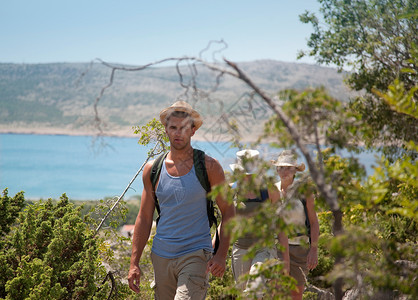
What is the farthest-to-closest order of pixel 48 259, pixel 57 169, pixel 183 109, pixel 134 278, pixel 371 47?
pixel 57 169 < pixel 371 47 < pixel 48 259 < pixel 134 278 < pixel 183 109

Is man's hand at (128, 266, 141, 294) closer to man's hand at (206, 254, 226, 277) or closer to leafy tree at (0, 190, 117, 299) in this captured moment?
leafy tree at (0, 190, 117, 299)

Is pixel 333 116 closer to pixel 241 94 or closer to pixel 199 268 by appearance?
pixel 241 94

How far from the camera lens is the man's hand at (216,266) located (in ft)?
10.8

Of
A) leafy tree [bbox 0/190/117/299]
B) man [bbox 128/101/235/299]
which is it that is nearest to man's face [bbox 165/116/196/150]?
man [bbox 128/101/235/299]

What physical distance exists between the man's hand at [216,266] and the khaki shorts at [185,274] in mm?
37

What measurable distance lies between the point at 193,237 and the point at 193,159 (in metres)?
0.58

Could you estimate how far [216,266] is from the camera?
3311mm

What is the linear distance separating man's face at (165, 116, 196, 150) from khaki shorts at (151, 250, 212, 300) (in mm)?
805

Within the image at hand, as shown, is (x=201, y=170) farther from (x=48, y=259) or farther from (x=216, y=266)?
(x=48, y=259)

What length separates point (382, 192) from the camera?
6.20 feet

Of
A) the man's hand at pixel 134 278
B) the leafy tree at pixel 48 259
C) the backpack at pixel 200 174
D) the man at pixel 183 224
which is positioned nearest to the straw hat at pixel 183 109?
the man at pixel 183 224

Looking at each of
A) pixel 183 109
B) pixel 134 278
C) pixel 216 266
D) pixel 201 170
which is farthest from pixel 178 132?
pixel 134 278

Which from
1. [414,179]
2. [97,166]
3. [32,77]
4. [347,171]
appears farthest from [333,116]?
[32,77]

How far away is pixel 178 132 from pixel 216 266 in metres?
1.03
